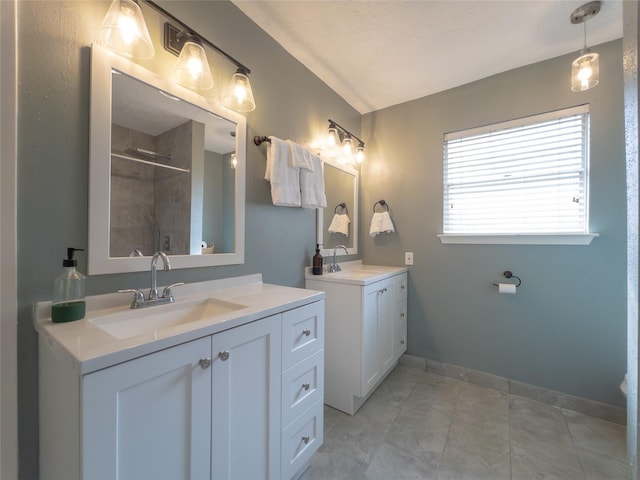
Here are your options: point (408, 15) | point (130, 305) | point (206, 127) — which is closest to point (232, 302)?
point (130, 305)

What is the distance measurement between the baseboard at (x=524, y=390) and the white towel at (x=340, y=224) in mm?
1337

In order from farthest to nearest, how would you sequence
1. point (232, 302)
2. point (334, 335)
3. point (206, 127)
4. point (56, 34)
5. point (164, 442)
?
point (334, 335) → point (206, 127) → point (232, 302) → point (56, 34) → point (164, 442)

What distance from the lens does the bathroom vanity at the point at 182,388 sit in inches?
25.1

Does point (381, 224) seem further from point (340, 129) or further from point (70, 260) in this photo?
point (70, 260)

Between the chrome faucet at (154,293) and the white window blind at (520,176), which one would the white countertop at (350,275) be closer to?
the white window blind at (520,176)

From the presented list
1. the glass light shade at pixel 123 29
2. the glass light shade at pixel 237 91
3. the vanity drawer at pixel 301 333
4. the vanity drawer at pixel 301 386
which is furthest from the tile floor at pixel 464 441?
the glass light shade at pixel 123 29

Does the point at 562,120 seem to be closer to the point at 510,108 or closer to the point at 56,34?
the point at 510,108

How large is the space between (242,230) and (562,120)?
7.84 feet

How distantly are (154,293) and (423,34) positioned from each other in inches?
85.5

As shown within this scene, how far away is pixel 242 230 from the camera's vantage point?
1533 millimetres

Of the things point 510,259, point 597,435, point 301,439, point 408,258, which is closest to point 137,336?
point 301,439

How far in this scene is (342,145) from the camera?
7.76 ft

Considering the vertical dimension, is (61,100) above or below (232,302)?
above

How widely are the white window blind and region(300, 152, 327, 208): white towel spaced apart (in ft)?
3.86
